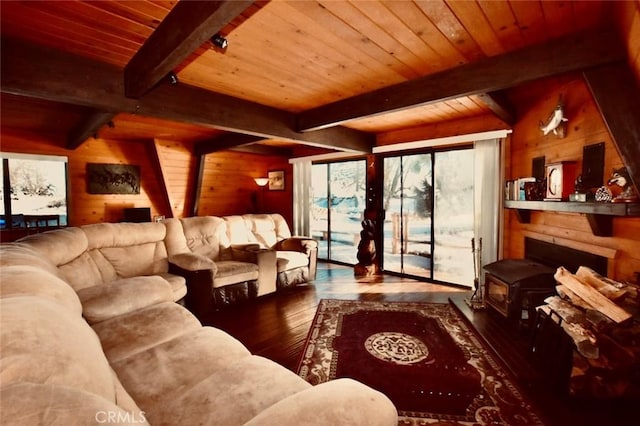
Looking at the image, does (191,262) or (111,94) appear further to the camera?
(191,262)

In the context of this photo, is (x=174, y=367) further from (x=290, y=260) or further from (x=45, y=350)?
(x=290, y=260)

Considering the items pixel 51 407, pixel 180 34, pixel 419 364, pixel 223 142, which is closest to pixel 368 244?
pixel 419 364

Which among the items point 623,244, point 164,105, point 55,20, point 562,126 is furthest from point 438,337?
point 55,20

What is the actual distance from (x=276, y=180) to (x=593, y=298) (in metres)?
5.39

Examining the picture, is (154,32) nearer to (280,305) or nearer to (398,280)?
(280,305)

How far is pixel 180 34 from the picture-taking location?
1402 mm

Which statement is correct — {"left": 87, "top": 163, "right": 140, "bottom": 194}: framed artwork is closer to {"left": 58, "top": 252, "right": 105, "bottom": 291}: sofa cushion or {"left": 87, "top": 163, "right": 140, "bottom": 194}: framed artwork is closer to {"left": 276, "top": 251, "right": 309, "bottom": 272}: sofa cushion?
{"left": 58, "top": 252, "right": 105, "bottom": 291}: sofa cushion

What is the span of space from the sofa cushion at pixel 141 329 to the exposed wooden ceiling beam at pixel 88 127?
1729 millimetres

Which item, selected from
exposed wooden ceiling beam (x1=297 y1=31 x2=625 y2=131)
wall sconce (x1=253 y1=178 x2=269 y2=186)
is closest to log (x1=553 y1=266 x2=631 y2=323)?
exposed wooden ceiling beam (x1=297 y1=31 x2=625 y2=131)

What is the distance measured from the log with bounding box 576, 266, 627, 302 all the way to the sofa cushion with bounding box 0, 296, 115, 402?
8.86 feet

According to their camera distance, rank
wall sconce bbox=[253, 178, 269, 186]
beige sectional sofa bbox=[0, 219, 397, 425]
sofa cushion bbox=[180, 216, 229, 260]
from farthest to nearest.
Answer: wall sconce bbox=[253, 178, 269, 186], sofa cushion bbox=[180, 216, 229, 260], beige sectional sofa bbox=[0, 219, 397, 425]

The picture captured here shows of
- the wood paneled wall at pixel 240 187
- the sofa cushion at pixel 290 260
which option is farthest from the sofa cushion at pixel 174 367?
the wood paneled wall at pixel 240 187

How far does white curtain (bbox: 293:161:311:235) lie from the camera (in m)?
5.78

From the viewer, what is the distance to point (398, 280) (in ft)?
14.9
